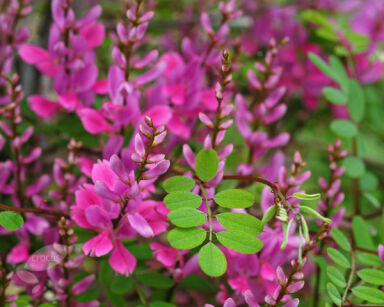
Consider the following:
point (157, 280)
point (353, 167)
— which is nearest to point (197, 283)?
point (157, 280)

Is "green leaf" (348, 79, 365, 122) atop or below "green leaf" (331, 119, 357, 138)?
atop

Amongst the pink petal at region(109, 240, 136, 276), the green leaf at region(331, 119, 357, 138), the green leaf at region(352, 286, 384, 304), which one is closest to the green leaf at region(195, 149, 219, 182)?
the pink petal at region(109, 240, 136, 276)

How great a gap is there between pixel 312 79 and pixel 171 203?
82 cm

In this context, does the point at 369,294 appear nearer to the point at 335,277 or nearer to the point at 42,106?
the point at 335,277

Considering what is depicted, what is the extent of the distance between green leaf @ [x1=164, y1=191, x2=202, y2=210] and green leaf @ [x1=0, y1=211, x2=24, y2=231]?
0.21 metres

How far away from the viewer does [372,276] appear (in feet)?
2.10

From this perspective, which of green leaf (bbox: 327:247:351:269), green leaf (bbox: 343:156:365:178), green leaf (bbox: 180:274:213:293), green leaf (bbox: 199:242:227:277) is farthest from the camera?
green leaf (bbox: 343:156:365:178)

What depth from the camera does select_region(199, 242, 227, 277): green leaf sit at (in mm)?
543

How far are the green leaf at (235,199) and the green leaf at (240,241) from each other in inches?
1.7

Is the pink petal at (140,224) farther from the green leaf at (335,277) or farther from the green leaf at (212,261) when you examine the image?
the green leaf at (335,277)

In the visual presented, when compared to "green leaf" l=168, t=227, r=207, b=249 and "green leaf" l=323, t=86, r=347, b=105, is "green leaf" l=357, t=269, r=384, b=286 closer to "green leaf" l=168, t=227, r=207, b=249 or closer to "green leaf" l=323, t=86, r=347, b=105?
"green leaf" l=168, t=227, r=207, b=249

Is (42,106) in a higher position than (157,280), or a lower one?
higher

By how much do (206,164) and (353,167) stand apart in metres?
0.43

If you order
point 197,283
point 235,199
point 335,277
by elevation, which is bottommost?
point 197,283
